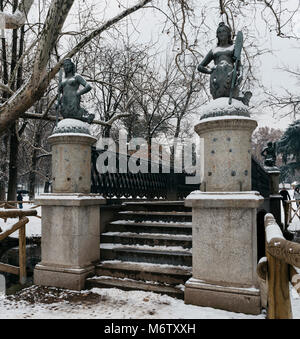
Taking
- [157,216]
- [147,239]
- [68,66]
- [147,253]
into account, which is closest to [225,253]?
[147,253]

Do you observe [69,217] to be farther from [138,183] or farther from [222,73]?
[138,183]

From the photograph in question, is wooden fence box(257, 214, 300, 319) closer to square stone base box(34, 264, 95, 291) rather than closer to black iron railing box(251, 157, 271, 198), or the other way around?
square stone base box(34, 264, 95, 291)

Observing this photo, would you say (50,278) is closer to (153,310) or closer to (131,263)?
(131,263)

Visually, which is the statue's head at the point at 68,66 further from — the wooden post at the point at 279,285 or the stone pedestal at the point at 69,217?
the wooden post at the point at 279,285

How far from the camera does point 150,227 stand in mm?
6637

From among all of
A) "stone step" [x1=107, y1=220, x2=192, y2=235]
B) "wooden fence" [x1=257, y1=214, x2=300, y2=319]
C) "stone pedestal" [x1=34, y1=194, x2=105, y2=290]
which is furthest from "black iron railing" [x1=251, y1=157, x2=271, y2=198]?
"wooden fence" [x1=257, y1=214, x2=300, y2=319]

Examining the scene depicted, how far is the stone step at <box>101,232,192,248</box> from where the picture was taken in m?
6.00

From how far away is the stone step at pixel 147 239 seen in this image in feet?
19.7

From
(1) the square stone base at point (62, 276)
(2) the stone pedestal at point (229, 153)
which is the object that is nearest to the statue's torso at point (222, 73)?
(2) the stone pedestal at point (229, 153)

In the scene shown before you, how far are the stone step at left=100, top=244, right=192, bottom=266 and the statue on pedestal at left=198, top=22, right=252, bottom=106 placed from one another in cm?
292

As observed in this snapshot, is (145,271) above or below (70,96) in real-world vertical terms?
below

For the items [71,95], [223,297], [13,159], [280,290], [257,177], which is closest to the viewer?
[280,290]

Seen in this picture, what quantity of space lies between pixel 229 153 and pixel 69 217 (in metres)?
3.14

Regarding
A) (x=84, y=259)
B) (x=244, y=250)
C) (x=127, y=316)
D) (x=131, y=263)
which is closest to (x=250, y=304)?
(x=244, y=250)
